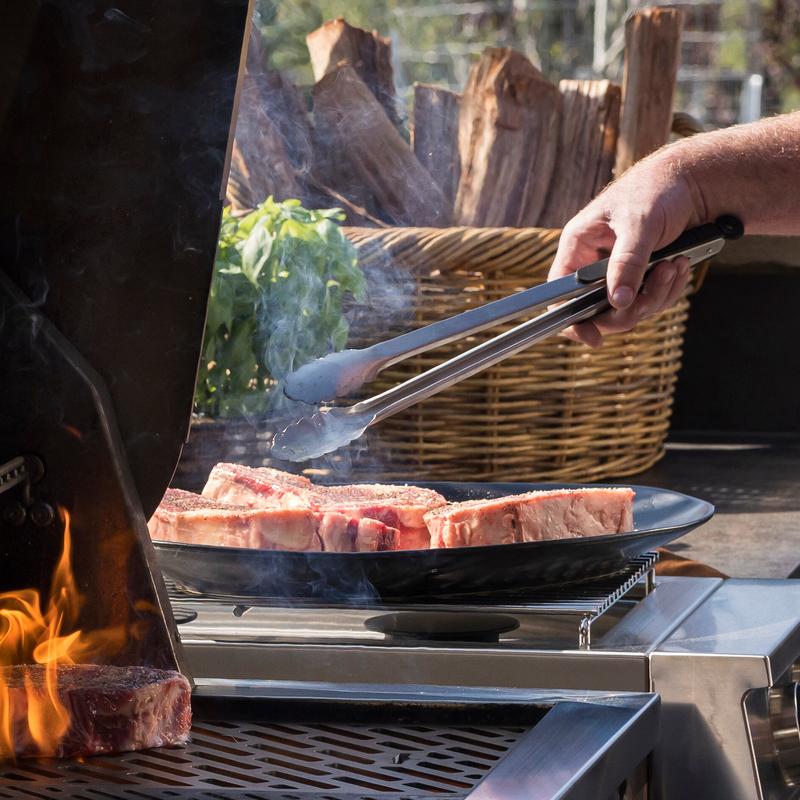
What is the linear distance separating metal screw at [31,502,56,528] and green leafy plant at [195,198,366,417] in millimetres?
998

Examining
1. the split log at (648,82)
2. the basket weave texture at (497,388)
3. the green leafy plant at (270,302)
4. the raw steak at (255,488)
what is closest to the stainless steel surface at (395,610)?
the raw steak at (255,488)

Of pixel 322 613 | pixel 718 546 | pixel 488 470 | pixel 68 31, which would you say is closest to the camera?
pixel 68 31

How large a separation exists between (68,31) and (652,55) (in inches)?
63.5

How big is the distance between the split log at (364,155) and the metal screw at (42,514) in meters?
1.55

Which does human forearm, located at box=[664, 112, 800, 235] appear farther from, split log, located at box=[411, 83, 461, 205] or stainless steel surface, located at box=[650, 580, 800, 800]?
split log, located at box=[411, 83, 461, 205]

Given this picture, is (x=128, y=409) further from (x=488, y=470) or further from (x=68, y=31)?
(x=488, y=470)

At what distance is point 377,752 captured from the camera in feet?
2.79

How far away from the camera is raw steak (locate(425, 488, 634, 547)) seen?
3.94ft

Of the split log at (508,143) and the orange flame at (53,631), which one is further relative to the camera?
the split log at (508,143)

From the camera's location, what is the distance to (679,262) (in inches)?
59.9

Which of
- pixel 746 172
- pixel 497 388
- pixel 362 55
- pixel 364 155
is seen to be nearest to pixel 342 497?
pixel 746 172

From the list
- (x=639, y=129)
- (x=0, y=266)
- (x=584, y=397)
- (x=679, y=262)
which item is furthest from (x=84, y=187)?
(x=639, y=129)

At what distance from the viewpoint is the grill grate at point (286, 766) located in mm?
773

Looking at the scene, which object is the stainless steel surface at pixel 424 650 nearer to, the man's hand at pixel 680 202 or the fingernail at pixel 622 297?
the fingernail at pixel 622 297
